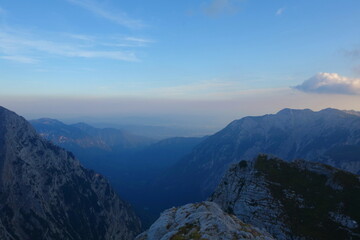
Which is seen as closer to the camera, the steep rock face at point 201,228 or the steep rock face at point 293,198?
the steep rock face at point 201,228

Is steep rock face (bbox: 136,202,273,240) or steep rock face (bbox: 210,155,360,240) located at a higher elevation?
steep rock face (bbox: 136,202,273,240)

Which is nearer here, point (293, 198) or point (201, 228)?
point (201, 228)

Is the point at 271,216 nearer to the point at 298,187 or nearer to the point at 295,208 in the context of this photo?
the point at 295,208

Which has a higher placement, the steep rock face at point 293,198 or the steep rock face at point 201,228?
the steep rock face at point 201,228

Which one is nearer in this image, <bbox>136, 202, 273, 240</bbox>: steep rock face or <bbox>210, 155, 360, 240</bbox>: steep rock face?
<bbox>136, 202, 273, 240</bbox>: steep rock face

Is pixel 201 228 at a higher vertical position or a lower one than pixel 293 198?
higher

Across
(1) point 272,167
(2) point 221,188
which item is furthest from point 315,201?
(2) point 221,188
